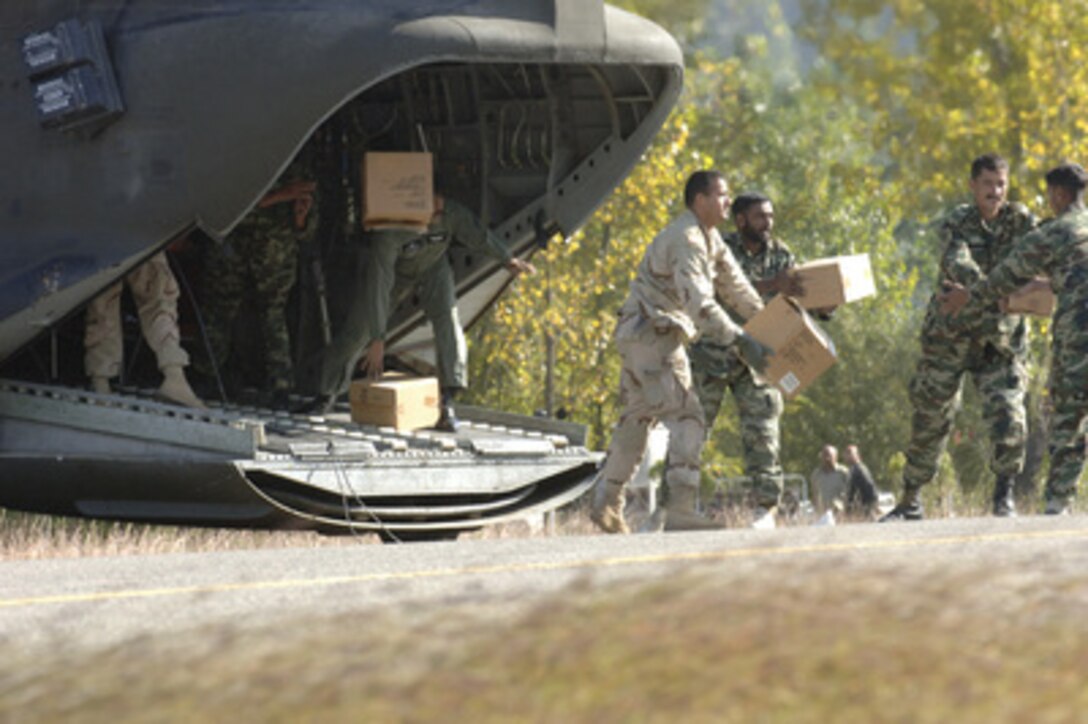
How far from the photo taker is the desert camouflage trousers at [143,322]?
11477 millimetres

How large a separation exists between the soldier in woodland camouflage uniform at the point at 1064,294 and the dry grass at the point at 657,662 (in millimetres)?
8118

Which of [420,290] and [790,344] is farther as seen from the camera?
[420,290]

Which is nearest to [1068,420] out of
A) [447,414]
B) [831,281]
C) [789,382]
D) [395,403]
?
[831,281]

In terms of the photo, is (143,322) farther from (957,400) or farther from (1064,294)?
(1064,294)

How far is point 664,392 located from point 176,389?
9.32 feet

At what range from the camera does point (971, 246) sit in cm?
1194

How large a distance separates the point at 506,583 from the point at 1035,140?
22.1 m

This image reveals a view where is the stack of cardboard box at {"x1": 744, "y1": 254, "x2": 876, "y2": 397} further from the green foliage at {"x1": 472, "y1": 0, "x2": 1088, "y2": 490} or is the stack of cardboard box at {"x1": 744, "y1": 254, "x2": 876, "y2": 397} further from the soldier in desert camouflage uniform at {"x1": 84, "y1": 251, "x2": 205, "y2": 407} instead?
the green foliage at {"x1": 472, "y1": 0, "x2": 1088, "y2": 490}

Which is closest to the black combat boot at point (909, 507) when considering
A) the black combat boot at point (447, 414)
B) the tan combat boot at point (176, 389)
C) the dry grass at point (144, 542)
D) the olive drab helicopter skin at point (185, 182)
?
the olive drab helicopter skin at point (185, 182)

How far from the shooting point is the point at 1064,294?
11.2 m

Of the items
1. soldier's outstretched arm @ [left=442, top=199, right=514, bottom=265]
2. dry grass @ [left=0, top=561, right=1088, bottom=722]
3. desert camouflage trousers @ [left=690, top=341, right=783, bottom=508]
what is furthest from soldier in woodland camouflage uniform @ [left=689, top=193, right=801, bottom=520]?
dry grass @ [left=0, top=561, right=1088, bottom=722]

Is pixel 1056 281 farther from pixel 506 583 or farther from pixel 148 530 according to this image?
pixel 148 530

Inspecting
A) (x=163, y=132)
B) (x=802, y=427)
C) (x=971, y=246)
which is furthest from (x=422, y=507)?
(x=802, y=427)

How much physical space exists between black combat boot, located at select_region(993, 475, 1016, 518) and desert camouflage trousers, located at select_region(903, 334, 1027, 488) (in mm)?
46
